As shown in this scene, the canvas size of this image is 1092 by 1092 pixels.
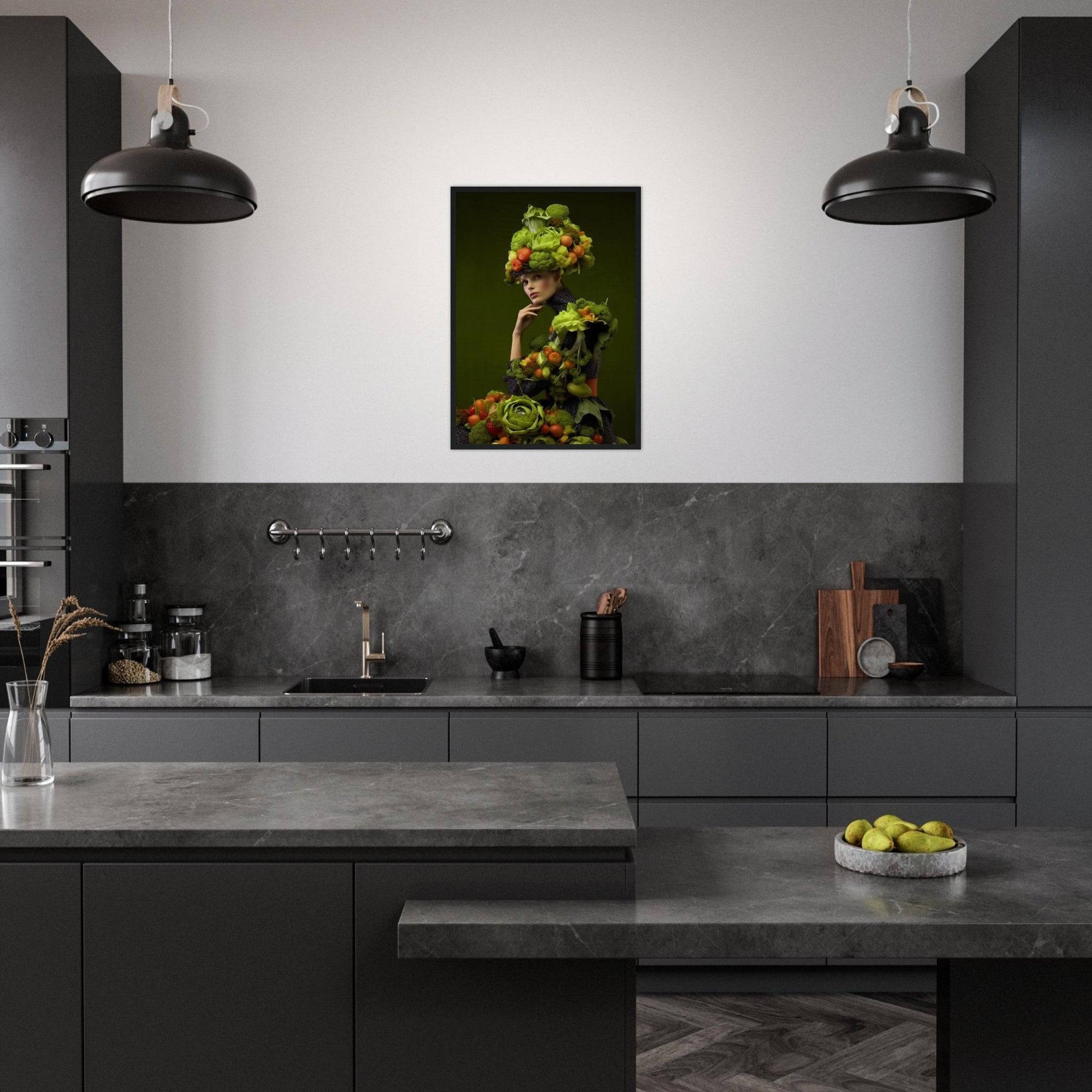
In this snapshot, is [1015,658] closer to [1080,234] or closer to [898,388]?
[898,388]

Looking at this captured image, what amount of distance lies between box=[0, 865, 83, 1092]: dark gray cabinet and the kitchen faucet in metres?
2.29

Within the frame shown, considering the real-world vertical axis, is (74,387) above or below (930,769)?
above

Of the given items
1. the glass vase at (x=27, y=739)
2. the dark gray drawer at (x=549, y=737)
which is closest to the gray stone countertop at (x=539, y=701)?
the dark gray drawer at (x=549, y=737)

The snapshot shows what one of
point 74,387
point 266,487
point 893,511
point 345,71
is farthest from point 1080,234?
point 74,387

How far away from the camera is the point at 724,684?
4.20 m

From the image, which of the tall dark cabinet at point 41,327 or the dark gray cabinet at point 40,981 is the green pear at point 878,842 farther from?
the tall dark cabinet at point 41,327

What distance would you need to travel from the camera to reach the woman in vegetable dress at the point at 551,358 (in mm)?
4477

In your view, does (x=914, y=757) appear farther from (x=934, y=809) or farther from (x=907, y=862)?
(x=907, y=862)

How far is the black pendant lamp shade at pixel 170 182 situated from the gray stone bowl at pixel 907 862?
6.10 ft

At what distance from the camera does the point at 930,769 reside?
3863 mm

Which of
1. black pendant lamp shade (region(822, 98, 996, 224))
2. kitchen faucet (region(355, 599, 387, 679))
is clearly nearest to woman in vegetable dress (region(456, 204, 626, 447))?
kitchen faucet (region(355, 599, 387, 679))

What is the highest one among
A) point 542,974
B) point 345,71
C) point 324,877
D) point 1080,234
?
point 345,71

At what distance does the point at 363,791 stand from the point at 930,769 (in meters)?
2.27

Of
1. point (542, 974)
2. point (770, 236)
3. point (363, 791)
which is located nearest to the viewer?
point (542, 974)
